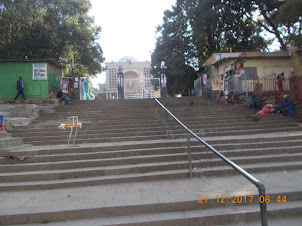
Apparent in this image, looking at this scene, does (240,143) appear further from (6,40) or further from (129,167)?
(6,40)

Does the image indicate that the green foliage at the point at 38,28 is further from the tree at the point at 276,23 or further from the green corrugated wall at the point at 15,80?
the tree at the point at 276,23

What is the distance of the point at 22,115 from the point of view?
9320 mm

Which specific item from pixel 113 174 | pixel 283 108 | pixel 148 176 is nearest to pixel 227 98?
pixel 283 108

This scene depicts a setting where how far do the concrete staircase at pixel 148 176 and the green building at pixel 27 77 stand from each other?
→ 408cm

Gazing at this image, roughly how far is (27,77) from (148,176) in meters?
10.7

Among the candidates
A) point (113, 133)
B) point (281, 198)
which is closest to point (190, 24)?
point (113, 133)

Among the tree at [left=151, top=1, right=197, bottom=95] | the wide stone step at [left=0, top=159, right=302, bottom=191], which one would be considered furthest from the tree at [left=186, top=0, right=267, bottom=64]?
the wide stone step at [left=0, top=159, right=302, bottom=191]

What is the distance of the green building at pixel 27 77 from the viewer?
39.6 feet

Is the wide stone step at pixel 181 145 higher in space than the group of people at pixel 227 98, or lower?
lower

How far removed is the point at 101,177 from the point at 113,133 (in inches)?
118

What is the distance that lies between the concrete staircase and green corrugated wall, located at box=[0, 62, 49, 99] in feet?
13.5

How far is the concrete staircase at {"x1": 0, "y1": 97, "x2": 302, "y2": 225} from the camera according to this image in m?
3.38

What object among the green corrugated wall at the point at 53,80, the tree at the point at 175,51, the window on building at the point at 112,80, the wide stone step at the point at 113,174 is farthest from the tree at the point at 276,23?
the window on building at the point at 112,80
